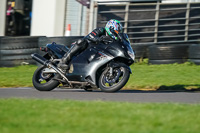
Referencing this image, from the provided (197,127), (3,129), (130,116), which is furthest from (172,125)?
(3,129)

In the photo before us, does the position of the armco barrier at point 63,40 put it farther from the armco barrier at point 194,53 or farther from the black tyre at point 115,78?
the black tyre at point 115,78

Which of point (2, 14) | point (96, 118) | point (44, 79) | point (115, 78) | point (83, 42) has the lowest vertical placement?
point (96, 118)

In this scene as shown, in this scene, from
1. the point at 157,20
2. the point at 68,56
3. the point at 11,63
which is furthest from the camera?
the point at 157,20

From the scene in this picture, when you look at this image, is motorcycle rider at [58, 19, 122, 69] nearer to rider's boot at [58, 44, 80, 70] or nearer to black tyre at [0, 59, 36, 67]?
rider's boot at [58, 44, 80, 70]

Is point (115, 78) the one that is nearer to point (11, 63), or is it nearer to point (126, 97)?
point (126, 97)

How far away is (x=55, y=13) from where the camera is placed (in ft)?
51.5

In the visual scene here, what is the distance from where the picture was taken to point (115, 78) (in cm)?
718

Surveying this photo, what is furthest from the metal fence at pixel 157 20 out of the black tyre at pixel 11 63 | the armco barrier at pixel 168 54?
the black tyre at pixel 11 63

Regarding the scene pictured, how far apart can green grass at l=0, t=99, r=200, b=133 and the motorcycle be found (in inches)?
69.6

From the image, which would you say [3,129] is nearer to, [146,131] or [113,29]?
[146,131]

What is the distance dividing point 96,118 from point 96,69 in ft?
9.55

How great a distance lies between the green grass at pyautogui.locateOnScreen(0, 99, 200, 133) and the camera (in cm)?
402

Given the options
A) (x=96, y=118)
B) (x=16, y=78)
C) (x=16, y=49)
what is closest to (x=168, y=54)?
(x=16, y=78)

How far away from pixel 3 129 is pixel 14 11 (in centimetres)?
1428
